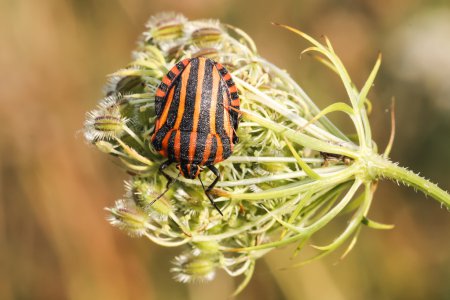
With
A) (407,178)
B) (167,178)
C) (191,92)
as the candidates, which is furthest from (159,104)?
(407,178)

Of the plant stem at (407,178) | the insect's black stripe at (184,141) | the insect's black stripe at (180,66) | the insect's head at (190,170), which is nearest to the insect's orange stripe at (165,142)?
the insect's black stripe at (184,141)

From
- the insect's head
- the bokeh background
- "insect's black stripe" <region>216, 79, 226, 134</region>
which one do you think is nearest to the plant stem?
"insect's black stripe" <region>216, 79, 226, 134</region>

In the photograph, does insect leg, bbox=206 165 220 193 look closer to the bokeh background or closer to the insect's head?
the insect's head

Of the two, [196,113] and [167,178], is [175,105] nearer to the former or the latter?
[196,113]

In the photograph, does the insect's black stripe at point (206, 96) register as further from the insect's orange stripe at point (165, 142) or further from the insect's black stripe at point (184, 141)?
the insect's orange stripe at point (165, 142)

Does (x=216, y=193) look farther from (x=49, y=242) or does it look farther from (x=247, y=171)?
(x=49, y=242)

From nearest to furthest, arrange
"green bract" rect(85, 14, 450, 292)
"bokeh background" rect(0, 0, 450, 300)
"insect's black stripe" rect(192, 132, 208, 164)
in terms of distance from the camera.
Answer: "insect's black stripe" rect(192, 132, 208, 164)
"green bract" rect(85, 14, 450, 292)
"bokeh background" rect(0, 0, 450, 300)

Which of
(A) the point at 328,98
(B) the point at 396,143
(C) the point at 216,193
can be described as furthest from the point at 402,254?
(C) the point at 216,193
